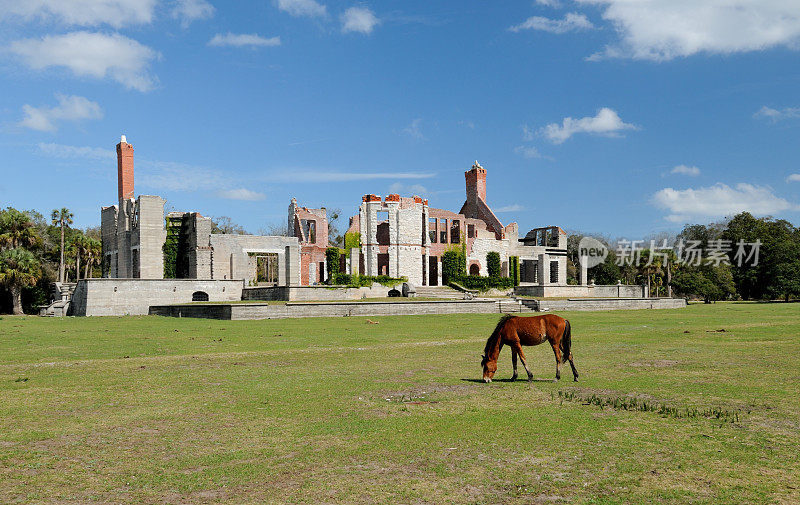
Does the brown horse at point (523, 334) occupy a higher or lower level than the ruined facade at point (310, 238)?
lower

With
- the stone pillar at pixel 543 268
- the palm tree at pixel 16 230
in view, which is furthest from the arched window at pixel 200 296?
the stone pillar at pixel 543 268

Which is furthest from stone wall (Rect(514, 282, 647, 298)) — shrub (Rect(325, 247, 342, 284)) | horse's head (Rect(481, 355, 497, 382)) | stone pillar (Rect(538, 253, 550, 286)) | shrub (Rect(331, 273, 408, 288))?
horse's head (Rect(481, 355, 497, 382))

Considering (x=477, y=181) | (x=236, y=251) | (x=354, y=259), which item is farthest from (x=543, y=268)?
(x=236, y=251)

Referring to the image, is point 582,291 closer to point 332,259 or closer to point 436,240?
point 436,240

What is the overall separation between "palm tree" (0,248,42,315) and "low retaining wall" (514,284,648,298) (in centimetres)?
4263

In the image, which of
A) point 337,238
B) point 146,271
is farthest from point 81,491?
point 337,238

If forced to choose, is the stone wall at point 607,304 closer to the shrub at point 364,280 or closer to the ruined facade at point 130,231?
the shrub at point 364,280

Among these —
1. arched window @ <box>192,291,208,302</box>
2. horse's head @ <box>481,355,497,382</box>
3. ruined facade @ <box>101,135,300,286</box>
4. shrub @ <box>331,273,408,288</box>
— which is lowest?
horse's head @ <box>481,355,497,382</box>

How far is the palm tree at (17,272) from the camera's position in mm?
49188

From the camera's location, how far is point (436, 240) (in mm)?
61312

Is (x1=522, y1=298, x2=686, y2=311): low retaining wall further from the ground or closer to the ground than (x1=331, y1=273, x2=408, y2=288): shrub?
closer to the ground

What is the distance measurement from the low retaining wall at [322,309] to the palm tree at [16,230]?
72.2 feet

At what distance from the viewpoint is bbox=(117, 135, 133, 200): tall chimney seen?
2115 inches

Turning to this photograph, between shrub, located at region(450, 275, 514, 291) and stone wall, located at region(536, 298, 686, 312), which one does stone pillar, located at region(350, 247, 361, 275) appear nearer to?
shrub, located at region(450, 275, 514, 291)
